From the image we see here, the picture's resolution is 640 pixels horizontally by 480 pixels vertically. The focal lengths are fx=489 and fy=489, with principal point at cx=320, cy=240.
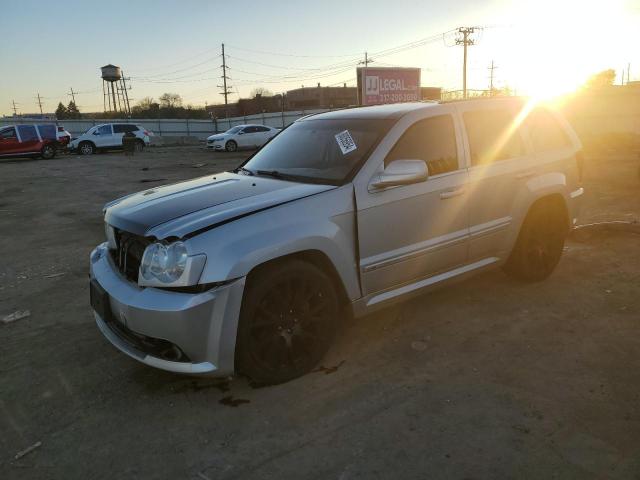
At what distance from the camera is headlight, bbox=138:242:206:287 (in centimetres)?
265

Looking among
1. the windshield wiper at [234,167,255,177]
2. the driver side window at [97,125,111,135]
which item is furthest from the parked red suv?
the windshield wiper at [234,167,255,177]

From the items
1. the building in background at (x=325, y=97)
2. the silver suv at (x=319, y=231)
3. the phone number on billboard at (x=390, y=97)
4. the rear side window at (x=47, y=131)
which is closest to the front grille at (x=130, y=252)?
the silver suv at (x=319, y=231)

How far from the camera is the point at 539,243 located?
456 centimetres

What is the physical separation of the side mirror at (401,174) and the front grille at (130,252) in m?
1.54

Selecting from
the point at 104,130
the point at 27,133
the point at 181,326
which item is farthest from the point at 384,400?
the point at 104,130

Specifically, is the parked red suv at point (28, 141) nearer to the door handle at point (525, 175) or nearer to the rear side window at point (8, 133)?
the rear side window at point (8, 133)

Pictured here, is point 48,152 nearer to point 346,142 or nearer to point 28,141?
point 28,141

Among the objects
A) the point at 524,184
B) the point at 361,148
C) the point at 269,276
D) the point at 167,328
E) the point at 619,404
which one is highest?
the point at 361,148

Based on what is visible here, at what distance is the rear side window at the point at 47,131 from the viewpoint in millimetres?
24000

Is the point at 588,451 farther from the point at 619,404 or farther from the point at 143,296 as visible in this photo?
the point at 143,296

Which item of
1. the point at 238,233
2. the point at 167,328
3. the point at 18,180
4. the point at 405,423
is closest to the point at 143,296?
the point at 167,328

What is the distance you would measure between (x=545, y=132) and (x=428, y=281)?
2005mm

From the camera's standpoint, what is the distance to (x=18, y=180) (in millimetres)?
15562

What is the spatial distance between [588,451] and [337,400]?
52.1 inches
